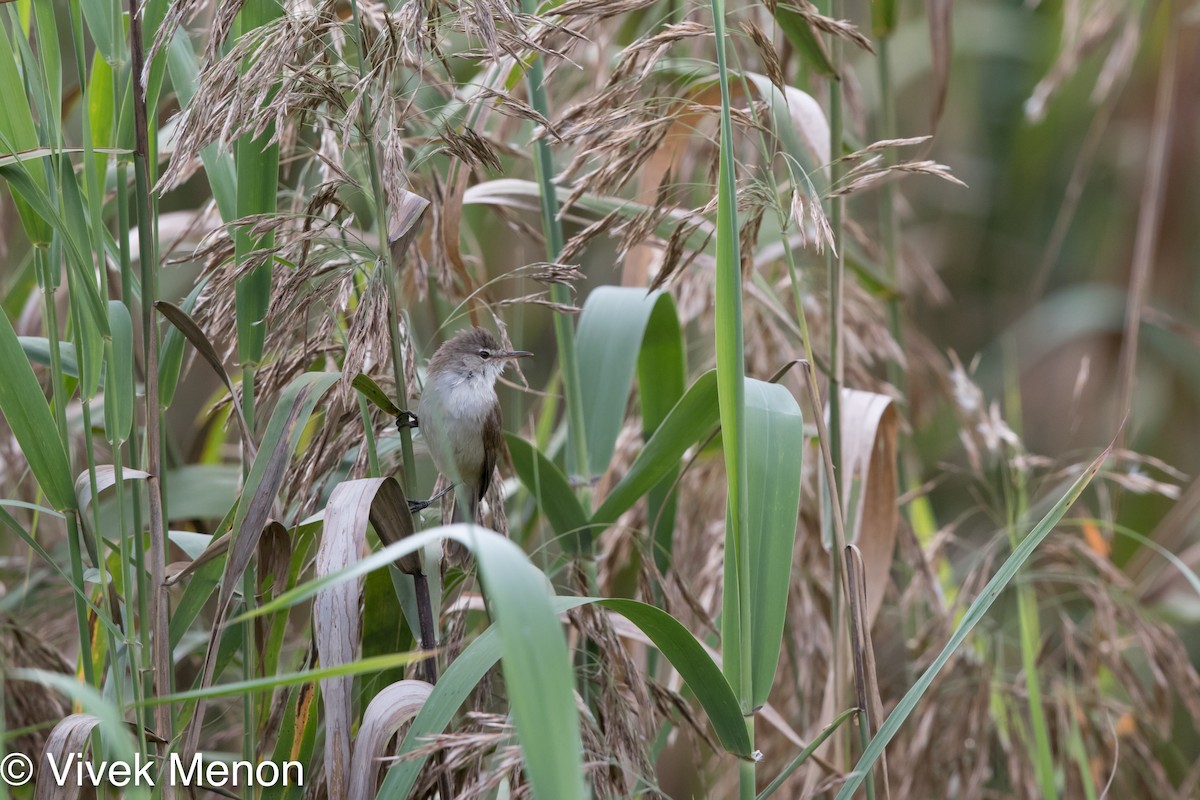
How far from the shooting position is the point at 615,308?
6.89ft

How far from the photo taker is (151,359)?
1588mm

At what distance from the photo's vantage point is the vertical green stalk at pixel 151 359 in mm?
1536

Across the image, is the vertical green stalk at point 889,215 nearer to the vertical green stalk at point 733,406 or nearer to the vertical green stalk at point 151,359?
the vertical green stalk at point 733,406

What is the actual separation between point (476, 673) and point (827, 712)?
2.84ft

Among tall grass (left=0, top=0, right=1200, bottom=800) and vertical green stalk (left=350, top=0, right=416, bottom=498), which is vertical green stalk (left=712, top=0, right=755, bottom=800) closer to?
tall grass (left=0, top=0, right=1200, bottom=800)

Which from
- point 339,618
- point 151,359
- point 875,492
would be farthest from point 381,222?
point 875,492

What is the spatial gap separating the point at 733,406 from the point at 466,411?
0.85 meters

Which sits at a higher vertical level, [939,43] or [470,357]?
[939,43]

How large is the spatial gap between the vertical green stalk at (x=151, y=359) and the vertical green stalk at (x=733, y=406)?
0.80m

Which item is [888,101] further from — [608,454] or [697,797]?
[697,797]

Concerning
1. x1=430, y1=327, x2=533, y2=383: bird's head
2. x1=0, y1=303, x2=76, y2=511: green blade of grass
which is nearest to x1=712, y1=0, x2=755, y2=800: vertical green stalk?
x1=430, y1=327, x2=533, y2=383: bird's head

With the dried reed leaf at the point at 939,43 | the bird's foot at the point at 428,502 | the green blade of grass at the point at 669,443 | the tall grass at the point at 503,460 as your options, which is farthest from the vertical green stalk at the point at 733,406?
the dried reed leaf at the point at 939,43

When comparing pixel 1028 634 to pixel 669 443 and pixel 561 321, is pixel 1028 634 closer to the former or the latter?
pixel 669 443

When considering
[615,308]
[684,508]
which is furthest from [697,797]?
[615,308]
